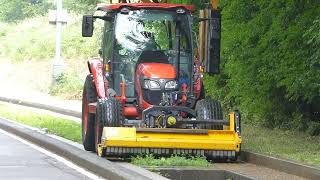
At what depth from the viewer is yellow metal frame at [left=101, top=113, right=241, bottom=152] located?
41.6 ft

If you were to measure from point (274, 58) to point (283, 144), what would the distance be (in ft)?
7.13

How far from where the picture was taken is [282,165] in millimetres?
11914

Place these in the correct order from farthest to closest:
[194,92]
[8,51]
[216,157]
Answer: [8,51] < [194,92] < [216,157]

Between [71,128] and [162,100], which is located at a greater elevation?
[162,100]

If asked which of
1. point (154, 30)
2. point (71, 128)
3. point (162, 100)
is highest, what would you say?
point (154, 30)

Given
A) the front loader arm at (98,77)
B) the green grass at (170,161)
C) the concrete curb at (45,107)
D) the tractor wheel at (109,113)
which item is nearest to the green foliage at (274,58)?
the green grass at (170,161)

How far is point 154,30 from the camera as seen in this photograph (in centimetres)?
1443

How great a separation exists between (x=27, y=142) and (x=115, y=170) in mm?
6737

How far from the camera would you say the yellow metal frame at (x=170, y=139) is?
1268 centimetres

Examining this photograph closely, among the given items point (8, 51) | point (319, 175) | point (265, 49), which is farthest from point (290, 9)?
point (8, 51)

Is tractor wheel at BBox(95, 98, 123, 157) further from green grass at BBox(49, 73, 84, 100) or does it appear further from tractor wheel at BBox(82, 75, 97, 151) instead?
green grass at BBox(49, 73, 84, 100)

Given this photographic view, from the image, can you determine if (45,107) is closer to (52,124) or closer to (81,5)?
(52,124)

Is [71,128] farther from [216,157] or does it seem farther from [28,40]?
[28,40]

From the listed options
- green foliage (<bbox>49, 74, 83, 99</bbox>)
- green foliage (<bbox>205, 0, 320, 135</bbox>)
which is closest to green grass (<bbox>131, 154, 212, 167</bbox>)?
green foliage (<bbox>205, 0, 320, 135</bbox>)
